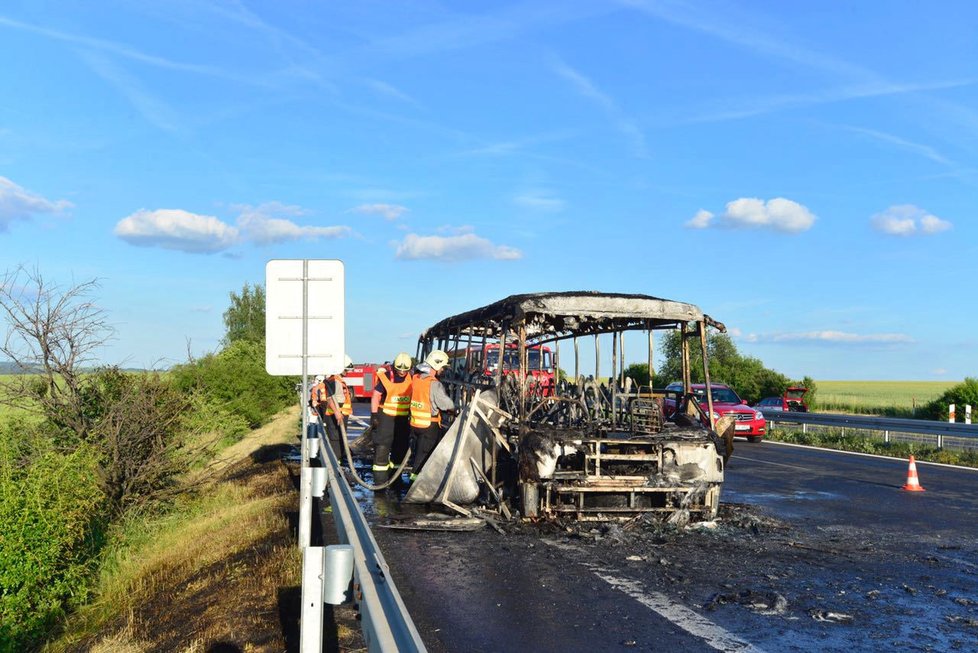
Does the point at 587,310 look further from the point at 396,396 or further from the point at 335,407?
the point at 335,407

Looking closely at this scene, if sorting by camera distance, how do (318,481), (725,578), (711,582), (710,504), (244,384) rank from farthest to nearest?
(244,384) → (710,504) → (318,481) → (725,578) → (711,582)

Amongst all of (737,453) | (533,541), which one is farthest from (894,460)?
(533,541)

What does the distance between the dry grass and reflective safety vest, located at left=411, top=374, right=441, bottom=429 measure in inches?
77.1

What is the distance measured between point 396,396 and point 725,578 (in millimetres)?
7361

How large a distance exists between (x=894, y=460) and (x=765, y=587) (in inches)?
565

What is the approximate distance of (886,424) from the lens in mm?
23719

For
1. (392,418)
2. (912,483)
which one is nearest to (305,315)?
(392,418)

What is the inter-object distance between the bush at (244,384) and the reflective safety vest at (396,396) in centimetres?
1536

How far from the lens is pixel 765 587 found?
23.6 ft

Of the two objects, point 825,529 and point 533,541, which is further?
point 825,529

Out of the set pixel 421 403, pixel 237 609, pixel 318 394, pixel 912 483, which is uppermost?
pixel 318 394

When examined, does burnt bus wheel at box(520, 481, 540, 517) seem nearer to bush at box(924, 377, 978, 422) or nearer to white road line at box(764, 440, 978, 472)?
white road line at box(764, 440, 978, 472)

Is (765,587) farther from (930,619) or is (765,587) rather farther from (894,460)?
(894,460)

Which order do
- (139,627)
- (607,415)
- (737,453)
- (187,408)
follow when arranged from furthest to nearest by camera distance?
(737,453) → (187,408) → (607,415) → (139,627)
